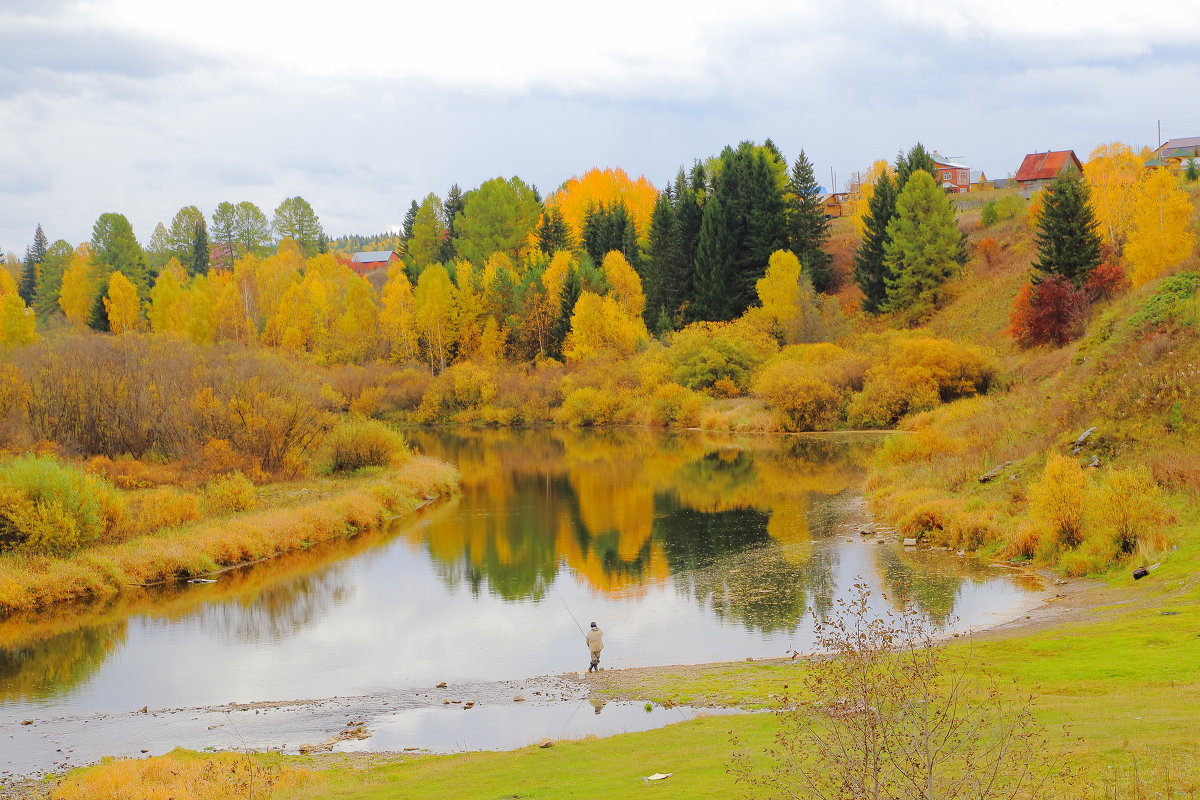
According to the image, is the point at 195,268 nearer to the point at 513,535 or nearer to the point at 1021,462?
the point at 513,535

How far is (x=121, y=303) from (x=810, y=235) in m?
65.0

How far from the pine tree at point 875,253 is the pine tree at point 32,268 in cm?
9914

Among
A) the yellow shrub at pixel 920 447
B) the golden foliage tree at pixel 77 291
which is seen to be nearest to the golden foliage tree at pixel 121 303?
the golden foliage tree at pixel 77 291

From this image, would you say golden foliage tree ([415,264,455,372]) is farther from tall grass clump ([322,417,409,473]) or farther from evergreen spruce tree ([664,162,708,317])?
tall grass clump ([322,417,409,473])

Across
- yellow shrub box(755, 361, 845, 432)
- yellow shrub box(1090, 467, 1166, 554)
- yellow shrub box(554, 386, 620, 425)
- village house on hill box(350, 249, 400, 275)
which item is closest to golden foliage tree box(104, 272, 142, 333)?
yellow shrub box(554, 386, 620, 425)

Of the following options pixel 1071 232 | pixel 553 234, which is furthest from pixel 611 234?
pixel 1071 232

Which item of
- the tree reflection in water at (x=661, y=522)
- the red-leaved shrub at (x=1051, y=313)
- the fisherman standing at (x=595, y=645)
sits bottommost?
the tree reflection in water at (x=661, y=522)

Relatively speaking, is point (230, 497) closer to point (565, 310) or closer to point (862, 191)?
point (565, 310)

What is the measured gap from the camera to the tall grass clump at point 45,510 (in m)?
27.8

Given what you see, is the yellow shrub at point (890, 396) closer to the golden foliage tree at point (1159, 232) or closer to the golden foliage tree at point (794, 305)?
the golden foliage tree at point (1159, 232)

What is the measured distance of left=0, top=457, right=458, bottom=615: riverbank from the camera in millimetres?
26547

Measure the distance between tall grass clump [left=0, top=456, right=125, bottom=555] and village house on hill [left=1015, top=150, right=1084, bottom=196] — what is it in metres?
100

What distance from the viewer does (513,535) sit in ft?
117

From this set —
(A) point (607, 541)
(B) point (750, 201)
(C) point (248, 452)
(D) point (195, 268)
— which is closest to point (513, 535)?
(A) point (607, 541)
